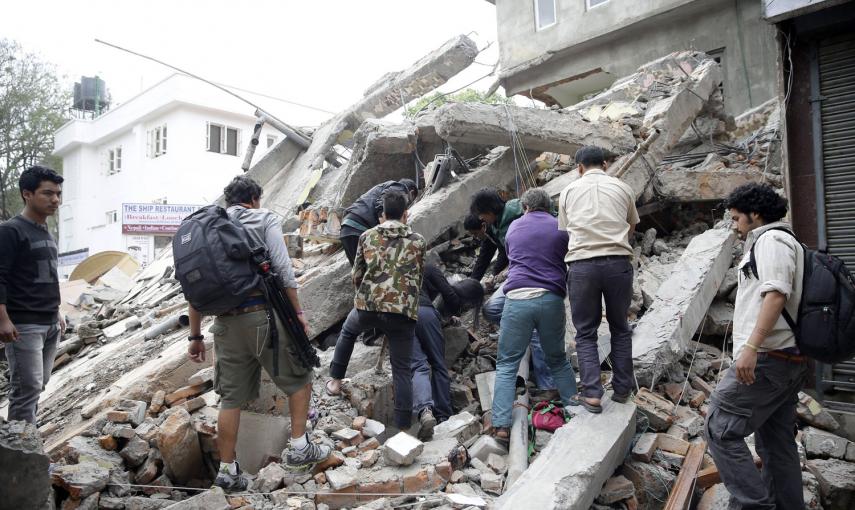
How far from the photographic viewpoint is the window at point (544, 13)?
50.1ft

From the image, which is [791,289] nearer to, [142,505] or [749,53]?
[142,505]

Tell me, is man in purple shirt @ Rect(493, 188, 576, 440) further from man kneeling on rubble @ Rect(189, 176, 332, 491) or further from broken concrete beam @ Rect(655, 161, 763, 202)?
broken concrete beam @ Rect(655, 161, 763, 202)

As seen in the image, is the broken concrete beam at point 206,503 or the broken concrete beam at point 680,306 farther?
the broken concrete beam at point 680,306

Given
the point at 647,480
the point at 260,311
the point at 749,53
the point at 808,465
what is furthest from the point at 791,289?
the point at 749,53

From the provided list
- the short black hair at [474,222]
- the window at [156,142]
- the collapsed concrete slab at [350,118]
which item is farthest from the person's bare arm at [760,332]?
the window at [156,142]

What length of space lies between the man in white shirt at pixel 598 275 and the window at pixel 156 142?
20514mm

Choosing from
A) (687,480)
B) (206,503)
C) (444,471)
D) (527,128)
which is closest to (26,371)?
(206,503)

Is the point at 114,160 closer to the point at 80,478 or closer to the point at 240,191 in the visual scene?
the point at 240,191

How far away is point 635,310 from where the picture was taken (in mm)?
5250

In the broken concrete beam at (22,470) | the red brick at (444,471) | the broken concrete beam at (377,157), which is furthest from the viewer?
the broken concrete beam at (377,157)

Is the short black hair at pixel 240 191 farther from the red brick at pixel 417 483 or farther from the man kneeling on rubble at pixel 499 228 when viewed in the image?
the red brick at pixel 417 483

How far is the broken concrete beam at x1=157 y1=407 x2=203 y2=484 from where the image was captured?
3469 mm

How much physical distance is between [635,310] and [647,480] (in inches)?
83.3

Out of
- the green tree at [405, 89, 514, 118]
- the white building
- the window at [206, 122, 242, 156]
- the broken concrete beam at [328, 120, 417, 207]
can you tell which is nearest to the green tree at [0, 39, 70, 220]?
the white building
